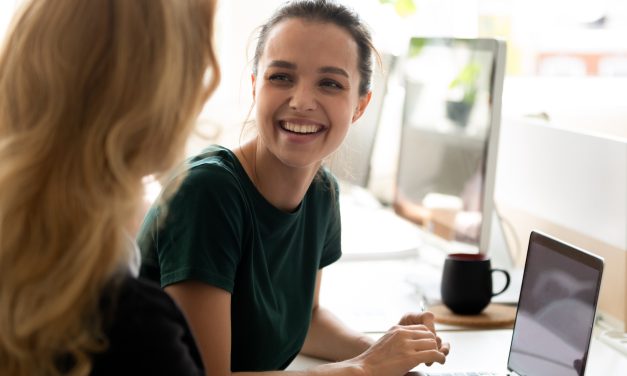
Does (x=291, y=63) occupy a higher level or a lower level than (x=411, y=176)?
higher

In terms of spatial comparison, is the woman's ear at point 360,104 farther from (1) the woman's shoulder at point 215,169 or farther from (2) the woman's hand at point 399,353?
(2) the woman's hand at point 399,353

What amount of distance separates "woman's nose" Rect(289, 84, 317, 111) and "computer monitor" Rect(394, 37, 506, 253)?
2.25 ft

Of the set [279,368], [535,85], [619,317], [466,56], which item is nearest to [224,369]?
[279,368]

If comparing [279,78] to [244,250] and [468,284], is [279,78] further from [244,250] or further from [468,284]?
[468,284]

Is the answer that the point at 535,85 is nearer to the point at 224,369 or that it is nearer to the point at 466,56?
the point at 466,56

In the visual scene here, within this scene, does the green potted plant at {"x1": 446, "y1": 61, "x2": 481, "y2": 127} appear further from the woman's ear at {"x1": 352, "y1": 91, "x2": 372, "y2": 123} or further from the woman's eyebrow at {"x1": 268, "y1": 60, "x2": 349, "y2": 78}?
the woman's eyebrow at {"x1": 268, "y1": 60, "x2": 349, "y2": 78}

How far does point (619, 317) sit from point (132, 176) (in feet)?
4.22

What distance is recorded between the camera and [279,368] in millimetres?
1540

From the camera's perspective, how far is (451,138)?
7.32 ft

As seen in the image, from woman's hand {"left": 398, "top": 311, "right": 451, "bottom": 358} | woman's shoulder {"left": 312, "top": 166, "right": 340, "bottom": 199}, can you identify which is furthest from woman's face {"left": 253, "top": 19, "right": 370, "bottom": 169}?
woman's hand {"left": 398, "top": 311, "right": 451, "bottom": 358}

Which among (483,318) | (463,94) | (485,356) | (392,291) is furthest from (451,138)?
(485,356)

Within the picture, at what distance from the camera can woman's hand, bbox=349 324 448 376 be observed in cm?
140

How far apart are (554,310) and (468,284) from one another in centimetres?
41

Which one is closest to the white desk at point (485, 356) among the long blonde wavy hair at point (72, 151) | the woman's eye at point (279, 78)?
the woman's eye at point (279, 78)
